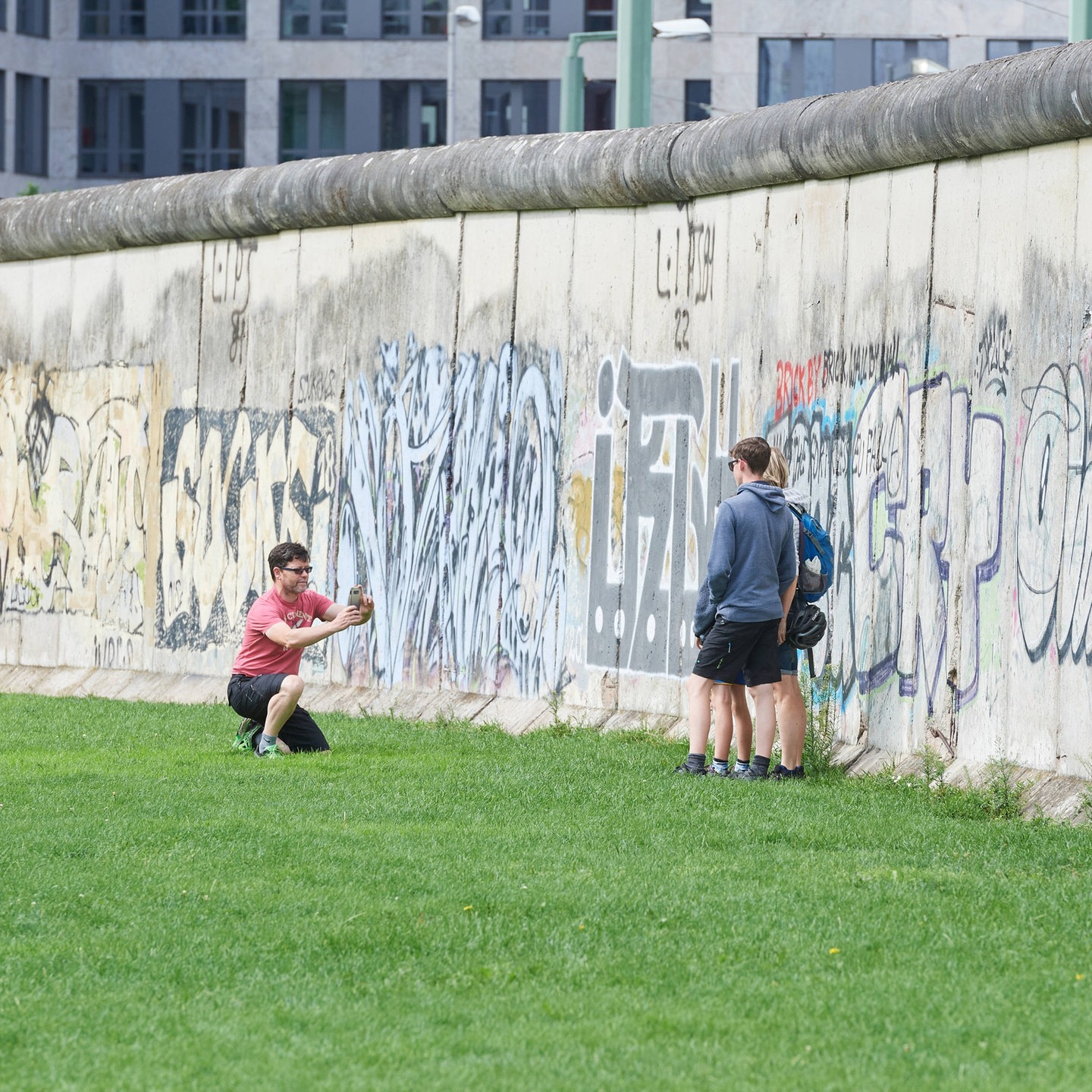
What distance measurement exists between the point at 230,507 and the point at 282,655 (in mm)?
3307

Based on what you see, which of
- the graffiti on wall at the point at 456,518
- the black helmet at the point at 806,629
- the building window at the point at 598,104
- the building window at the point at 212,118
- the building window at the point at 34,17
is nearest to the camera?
the black helmet at the point at 806,629

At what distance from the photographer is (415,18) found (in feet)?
160

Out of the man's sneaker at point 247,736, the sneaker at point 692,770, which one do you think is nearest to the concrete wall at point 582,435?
the sneaker at point 692,770

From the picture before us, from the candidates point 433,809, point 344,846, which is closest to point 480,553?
point 433,809

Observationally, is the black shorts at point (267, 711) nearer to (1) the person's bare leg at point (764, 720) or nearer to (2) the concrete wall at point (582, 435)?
(2) the concrete wall at point (582, 435)

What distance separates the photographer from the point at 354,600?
10.1 meters

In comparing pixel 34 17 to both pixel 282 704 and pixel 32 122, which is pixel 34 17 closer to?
pixel 32 122

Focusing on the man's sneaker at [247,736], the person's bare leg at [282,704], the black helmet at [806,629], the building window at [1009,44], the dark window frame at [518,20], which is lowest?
the man's sneaker at [247,736]

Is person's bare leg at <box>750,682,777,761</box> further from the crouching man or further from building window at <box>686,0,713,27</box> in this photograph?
building window at <box>686,0,713,27</box>

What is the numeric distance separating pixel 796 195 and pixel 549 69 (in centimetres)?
3811

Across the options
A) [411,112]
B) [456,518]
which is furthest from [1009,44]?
[456,518]

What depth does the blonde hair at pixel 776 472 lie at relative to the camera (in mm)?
9555

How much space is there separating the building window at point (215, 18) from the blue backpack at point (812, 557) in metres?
42.6

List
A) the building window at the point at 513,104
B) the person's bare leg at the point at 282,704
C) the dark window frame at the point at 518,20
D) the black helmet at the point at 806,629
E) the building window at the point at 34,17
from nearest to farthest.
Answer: the black helmet at the point at 806,629, the person's bare leg at the point at 282,704, the dark window frame at the point at 518,20, the building window at the point at 513,104, the building window at the point at 34,17
